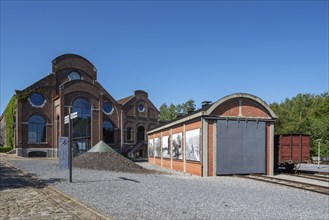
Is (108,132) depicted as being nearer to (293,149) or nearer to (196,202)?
(293,149)

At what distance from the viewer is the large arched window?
4609cm

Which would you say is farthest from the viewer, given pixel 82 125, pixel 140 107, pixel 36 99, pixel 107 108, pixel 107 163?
pixel 140 107

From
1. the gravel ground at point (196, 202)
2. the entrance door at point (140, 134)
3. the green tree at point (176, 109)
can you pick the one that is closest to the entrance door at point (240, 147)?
the gravel ground at point (196, 202)

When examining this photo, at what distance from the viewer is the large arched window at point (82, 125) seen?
46.1m

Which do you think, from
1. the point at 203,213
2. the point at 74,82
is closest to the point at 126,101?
the point at 74,82

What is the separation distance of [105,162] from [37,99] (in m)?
→ 25.7

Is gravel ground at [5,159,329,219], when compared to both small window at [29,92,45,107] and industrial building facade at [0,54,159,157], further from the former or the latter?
small window at [29,92,45,107]

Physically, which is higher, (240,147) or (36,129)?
(240,147)


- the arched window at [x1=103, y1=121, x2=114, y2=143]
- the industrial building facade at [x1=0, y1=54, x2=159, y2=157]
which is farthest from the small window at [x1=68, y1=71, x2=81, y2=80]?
the arched window at [x1=103, y1=121, x2=114, y2=143]

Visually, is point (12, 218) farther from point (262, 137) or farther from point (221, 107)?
point (262, 137)

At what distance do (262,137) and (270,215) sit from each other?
12.9m

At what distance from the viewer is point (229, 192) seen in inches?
500

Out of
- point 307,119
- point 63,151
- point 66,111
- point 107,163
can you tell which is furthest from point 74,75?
point 307,119

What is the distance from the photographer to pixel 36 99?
45.8 m
